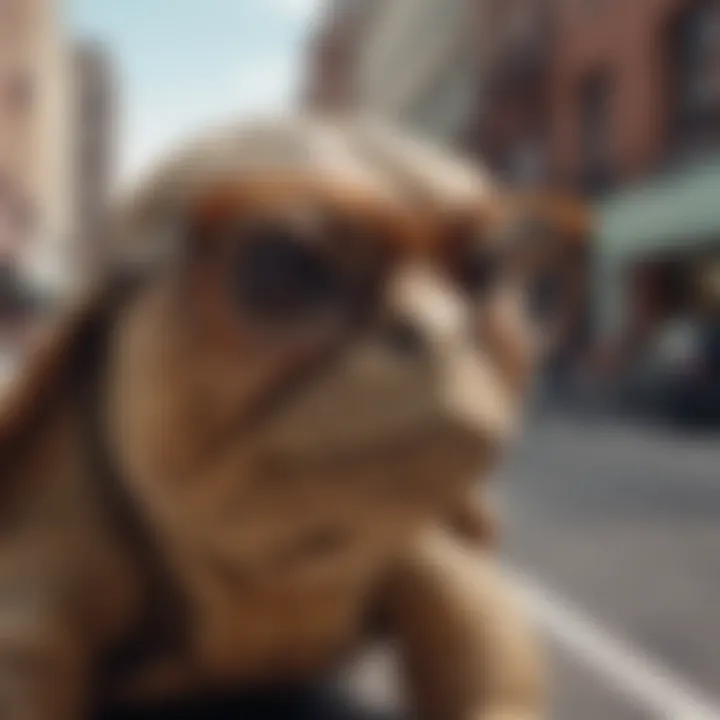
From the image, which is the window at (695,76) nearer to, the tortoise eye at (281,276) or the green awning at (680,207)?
the green awning at (680,207)

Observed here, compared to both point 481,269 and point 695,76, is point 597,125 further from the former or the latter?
point 481,269

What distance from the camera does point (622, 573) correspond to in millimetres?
3072

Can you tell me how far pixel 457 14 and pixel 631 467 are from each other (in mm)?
6135

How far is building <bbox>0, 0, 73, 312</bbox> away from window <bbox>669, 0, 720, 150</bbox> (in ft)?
33.1

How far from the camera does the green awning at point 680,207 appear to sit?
980 centimetres

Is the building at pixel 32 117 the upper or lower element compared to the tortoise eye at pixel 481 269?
upper

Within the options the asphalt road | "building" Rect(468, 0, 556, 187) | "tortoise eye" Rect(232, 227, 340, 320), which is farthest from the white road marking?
"building" Rect(468, 0, 556, 187)

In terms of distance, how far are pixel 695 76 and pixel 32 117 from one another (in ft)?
40.0

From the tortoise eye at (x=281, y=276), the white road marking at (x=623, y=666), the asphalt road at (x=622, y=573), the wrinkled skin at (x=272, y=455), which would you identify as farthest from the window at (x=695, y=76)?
the tortoise eye at (x=281, y=276)

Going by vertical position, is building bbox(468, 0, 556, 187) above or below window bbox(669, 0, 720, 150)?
above

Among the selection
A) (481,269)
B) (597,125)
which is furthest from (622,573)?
(597,125)

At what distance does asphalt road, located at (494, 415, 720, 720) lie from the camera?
1.95m

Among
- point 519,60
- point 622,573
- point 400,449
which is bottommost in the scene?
point 400,449

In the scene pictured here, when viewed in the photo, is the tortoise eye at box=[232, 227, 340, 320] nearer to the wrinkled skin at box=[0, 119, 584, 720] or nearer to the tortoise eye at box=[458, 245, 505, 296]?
the wrinkled skin at box=[0, 119, 584, 720]
